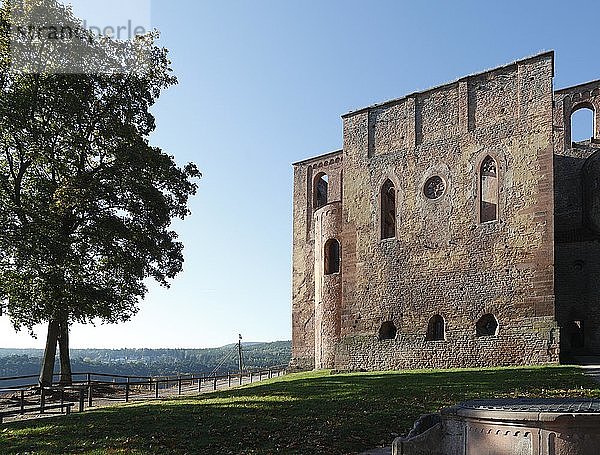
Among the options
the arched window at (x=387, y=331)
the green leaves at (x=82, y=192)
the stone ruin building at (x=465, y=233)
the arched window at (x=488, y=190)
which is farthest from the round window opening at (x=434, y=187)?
the green leaves at (x=82, y=192)

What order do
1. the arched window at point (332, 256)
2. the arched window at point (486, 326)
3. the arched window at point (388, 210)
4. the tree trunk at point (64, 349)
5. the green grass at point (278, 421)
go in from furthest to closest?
the arched window at point (332, 256) < the arched window at point (388, 210) < the arched window at point (486, 326) < the tree trunk at point (64, 349) < the green grass at point (278, 421)

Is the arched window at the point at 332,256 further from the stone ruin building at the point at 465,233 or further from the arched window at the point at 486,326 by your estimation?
the arched window at the point at 486,326

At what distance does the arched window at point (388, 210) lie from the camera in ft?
99.1

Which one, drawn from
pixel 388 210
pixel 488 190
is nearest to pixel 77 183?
pixel 388 210

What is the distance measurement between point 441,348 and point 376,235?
19.4 ft

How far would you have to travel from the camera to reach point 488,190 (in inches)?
1147

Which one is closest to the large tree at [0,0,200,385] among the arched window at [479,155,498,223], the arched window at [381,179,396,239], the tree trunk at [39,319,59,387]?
the tree trunk at [39,319,59,387]

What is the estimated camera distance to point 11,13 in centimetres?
2116

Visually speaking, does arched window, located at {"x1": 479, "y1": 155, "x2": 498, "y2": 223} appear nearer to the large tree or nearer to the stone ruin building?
the stone ruin building

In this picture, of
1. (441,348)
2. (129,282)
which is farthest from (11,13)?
(441,348)

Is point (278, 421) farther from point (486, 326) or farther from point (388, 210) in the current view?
point (388, 210)

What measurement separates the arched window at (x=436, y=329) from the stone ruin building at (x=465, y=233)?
0.16 feet

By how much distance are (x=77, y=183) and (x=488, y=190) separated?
17143mm

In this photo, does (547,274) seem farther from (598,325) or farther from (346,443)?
(346,443)
